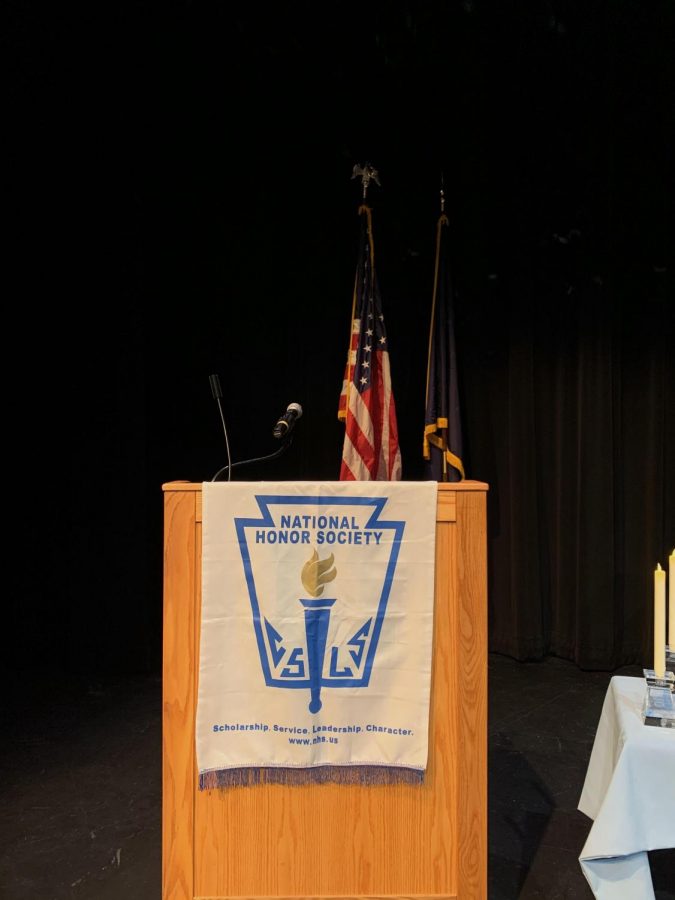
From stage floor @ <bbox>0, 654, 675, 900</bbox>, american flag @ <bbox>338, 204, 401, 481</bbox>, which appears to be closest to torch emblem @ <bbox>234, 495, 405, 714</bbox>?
stage floor @ <bbox>0, 654, 675, 900</bbox>

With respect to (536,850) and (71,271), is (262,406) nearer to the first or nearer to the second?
(71,271)

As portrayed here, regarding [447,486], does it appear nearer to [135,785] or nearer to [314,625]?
[314,625]

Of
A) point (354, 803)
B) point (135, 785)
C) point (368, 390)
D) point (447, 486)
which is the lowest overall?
point (135, 785)

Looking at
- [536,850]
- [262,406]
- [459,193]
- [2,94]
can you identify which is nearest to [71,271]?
[2,94]

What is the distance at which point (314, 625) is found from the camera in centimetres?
125

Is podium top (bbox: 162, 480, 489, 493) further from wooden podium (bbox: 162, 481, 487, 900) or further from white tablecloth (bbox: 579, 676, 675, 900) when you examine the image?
white tablecloth (bbox: 579, 676, 675, 900)

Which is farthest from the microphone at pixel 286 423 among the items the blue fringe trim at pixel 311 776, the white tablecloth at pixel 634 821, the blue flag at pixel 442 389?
the blue flag at pixel 442 389

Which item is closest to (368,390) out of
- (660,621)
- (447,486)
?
(447,486)

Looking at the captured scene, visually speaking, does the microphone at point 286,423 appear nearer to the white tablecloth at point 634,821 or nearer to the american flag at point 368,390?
the white tablecloth at point 634,821

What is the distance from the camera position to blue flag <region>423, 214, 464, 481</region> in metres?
3.35

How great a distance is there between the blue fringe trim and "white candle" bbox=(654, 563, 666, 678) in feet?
1.70

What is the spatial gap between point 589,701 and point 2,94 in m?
4.03

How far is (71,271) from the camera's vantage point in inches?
130

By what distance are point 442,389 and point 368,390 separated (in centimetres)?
40
